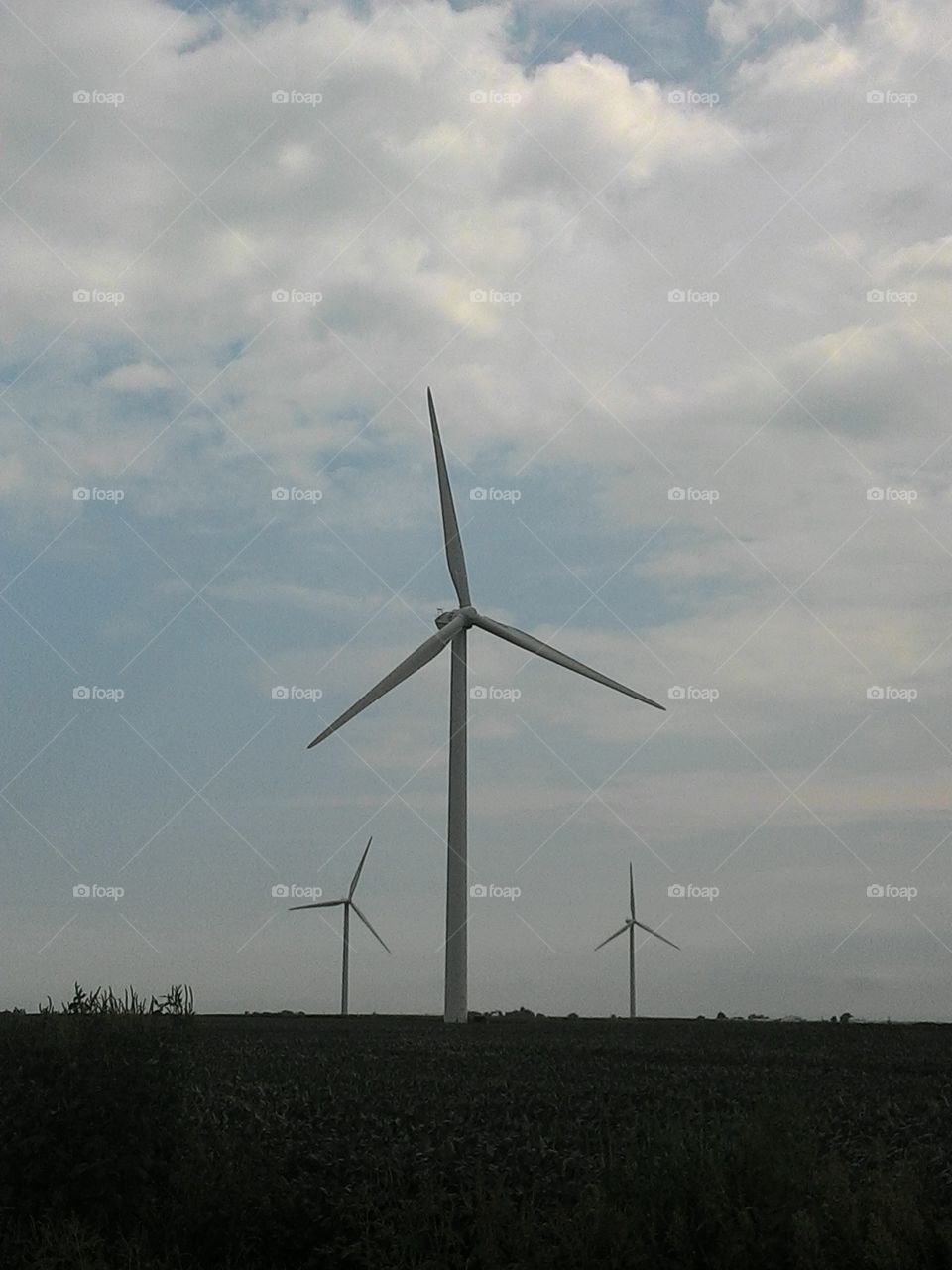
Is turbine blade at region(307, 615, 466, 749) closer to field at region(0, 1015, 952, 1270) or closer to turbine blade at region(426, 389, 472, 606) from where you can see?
turbine blade at region(426, 389, 472, 606)

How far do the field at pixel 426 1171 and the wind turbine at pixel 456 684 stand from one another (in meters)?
38.1

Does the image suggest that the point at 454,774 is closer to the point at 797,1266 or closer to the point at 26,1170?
the point at 26,1170

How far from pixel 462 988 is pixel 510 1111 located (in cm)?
4446

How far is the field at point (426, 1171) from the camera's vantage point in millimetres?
19719

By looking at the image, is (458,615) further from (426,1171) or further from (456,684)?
(426,1171)

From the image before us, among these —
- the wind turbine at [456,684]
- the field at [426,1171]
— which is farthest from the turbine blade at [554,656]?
the field at [426,1171]

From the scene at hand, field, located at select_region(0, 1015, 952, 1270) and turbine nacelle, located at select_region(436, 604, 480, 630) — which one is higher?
turbine nacelle, located at select_region(436, 604, 480, 630)

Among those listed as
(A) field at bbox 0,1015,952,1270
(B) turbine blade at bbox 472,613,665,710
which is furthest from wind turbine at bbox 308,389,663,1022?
(A) field at bbox 0,1015,952,1270

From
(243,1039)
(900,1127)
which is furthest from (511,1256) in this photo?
(243,1039)

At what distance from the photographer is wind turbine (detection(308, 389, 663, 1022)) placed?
70.0m

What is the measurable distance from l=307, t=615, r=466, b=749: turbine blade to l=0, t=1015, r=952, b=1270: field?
3367 cm

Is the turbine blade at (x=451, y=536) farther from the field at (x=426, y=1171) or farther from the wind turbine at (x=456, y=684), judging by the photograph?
the field at (x=426, y=1171)

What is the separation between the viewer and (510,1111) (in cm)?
2845

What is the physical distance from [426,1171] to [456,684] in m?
50.6
